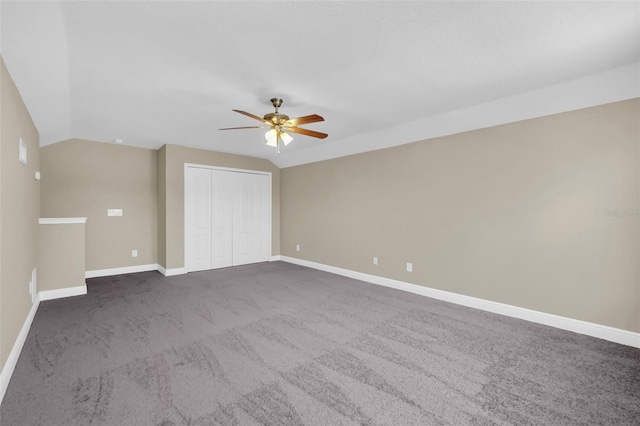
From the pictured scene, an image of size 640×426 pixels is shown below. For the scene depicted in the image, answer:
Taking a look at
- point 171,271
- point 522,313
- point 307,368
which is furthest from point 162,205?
point 522,313

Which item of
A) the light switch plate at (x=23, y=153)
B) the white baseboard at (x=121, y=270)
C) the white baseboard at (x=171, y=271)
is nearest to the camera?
the light switch plate at (x=23, y=153)

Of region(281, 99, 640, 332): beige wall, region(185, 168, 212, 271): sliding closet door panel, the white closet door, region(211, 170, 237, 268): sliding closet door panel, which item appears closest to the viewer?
region(281, 99, 640, 332): beige wall

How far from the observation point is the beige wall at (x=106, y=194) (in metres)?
4.71

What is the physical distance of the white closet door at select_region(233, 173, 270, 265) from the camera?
243 inches

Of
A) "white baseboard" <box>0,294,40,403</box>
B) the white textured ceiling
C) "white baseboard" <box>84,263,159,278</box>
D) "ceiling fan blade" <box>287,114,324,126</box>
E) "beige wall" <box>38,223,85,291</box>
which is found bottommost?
"white baseboard" <box>0,294,40,403</box>

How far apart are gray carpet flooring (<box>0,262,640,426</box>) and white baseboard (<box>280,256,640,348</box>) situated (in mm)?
128

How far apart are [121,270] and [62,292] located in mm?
1371

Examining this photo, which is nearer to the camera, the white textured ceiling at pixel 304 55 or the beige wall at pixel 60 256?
the white textured ceiling at pixel 304 55

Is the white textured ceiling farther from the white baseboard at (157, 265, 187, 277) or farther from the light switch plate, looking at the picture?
the white baseboard at (157, 265, 187, 277)

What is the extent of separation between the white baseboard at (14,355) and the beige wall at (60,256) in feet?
2.40

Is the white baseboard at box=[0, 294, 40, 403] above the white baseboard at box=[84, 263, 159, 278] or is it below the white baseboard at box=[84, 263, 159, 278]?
below

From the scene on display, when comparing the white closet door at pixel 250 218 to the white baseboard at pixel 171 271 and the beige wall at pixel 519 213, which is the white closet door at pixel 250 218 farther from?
the beige wall at pixel 519 213

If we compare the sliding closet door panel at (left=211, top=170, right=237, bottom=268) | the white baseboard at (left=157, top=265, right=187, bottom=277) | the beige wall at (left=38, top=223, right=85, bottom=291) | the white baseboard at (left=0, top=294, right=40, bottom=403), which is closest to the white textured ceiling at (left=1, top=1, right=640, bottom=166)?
the beige wall at (left=38, top=223, right=85, bottom=291)

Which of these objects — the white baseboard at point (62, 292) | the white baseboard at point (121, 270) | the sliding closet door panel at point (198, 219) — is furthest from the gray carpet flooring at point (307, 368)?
the sliding closet door panel at point (198, 219)
